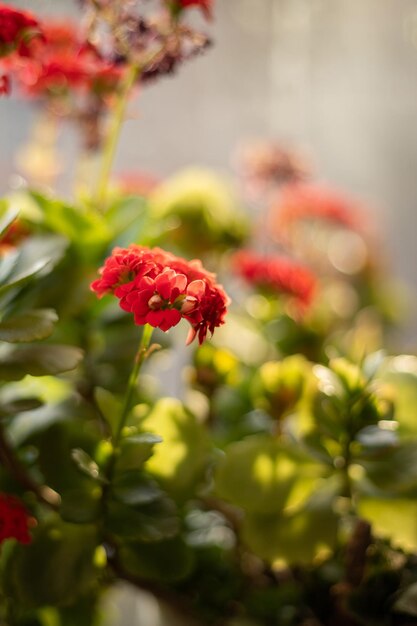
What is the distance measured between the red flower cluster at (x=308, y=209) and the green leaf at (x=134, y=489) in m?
0.46

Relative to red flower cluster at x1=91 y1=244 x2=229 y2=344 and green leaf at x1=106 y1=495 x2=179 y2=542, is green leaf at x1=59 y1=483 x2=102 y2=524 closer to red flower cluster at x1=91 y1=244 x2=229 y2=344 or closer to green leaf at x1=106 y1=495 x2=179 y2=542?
green leaf at x1=106 y1=495 x2=179 y2=542

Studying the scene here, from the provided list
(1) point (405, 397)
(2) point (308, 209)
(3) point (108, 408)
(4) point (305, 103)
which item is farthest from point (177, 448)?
(4) point (305, 103)

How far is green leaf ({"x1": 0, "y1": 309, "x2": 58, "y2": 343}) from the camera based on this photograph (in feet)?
1.39

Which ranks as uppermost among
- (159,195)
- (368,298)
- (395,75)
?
(159,195)

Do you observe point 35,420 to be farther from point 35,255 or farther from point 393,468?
point 393,468

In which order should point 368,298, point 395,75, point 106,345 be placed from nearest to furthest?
point 106,345 → point 368,298 → point 395,75

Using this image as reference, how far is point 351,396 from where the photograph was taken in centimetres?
49

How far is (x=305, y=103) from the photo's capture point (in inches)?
54.6

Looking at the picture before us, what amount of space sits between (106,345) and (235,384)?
4.4 inches

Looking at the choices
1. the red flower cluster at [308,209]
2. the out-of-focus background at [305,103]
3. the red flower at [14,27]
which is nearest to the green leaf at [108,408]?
the red flower at [14,27]

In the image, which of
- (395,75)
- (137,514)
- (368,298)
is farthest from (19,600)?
(395,75)

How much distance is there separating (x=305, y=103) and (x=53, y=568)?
110cm

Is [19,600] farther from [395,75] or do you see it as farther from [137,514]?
[395,75]

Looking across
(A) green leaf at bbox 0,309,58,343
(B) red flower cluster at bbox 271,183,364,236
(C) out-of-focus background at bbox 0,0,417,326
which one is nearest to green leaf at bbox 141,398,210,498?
(A) green leaf at bbox 0,309,58,343
